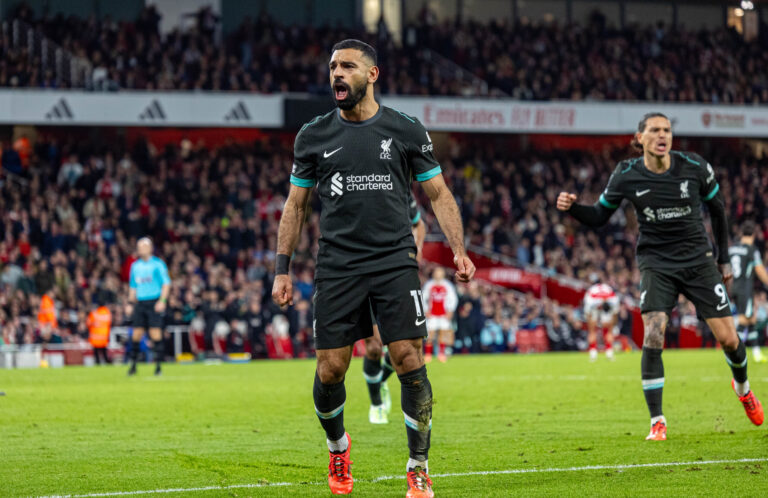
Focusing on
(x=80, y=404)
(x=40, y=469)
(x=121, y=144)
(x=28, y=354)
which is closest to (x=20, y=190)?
(x=121, y=144)

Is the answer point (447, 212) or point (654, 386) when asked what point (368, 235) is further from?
point (654, 386)

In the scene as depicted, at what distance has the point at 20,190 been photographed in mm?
32094

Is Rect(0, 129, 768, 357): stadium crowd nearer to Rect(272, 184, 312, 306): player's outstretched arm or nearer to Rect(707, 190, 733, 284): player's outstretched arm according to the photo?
Rect(707, 190, 733, 284): player's outstretched arm

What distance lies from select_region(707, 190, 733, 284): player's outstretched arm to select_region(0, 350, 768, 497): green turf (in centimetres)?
137

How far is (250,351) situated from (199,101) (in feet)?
30.4

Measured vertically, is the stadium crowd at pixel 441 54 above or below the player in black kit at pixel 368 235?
above

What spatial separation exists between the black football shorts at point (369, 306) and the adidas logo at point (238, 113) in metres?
28.8

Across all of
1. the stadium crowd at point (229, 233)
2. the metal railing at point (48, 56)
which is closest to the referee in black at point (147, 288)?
the stadium crowd at point (229, 233)

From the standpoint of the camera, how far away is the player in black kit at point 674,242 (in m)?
9.21

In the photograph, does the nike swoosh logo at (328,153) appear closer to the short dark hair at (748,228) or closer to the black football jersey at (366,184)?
the black football jersey at (366,184)

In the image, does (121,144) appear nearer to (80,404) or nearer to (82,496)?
(80,404)

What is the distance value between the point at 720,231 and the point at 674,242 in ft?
1.59

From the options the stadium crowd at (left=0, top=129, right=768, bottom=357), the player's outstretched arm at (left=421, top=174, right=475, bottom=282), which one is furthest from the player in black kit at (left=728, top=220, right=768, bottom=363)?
the player's outstretched arm at (left=421, top=174, right=475, bottom=282)

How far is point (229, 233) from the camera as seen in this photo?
32375 mm
